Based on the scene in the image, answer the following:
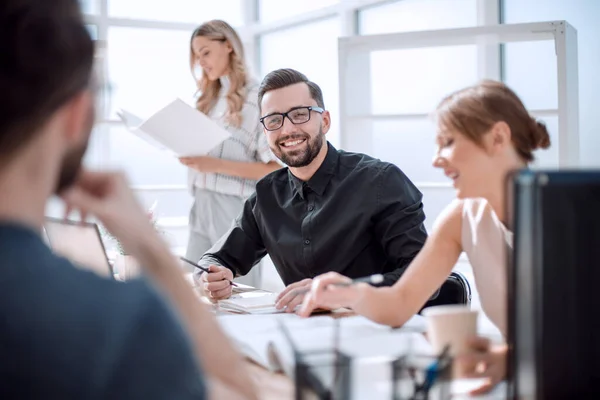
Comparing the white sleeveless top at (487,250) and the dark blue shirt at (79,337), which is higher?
the dark blue shirt at (79,337)

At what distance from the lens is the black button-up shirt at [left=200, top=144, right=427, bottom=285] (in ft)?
6.94

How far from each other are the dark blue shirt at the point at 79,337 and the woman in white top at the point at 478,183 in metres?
0.88

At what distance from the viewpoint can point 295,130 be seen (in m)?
2.27

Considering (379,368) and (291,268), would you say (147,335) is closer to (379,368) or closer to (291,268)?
(379,368)

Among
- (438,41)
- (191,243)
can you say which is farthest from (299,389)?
(438,41)

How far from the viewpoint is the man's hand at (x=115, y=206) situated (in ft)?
2.43

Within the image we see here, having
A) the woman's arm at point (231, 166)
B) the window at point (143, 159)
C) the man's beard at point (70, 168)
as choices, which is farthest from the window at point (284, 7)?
the man's beard at point (70, 168)

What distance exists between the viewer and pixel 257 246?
7.79 feet

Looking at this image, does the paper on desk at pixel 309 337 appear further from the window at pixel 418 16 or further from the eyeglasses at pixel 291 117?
the window at pixel 418 16

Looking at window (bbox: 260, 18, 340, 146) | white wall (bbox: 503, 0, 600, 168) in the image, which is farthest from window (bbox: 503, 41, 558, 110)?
window (bbox: 260, 18, 340, 146)

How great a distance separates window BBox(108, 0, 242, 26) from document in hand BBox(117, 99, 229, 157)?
274 cm

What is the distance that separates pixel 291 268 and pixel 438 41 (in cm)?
159

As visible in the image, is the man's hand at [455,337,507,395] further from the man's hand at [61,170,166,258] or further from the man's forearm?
the man's hand at [61,170,166,258]

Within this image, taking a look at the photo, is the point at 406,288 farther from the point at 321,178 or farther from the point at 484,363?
the point at 321,178
